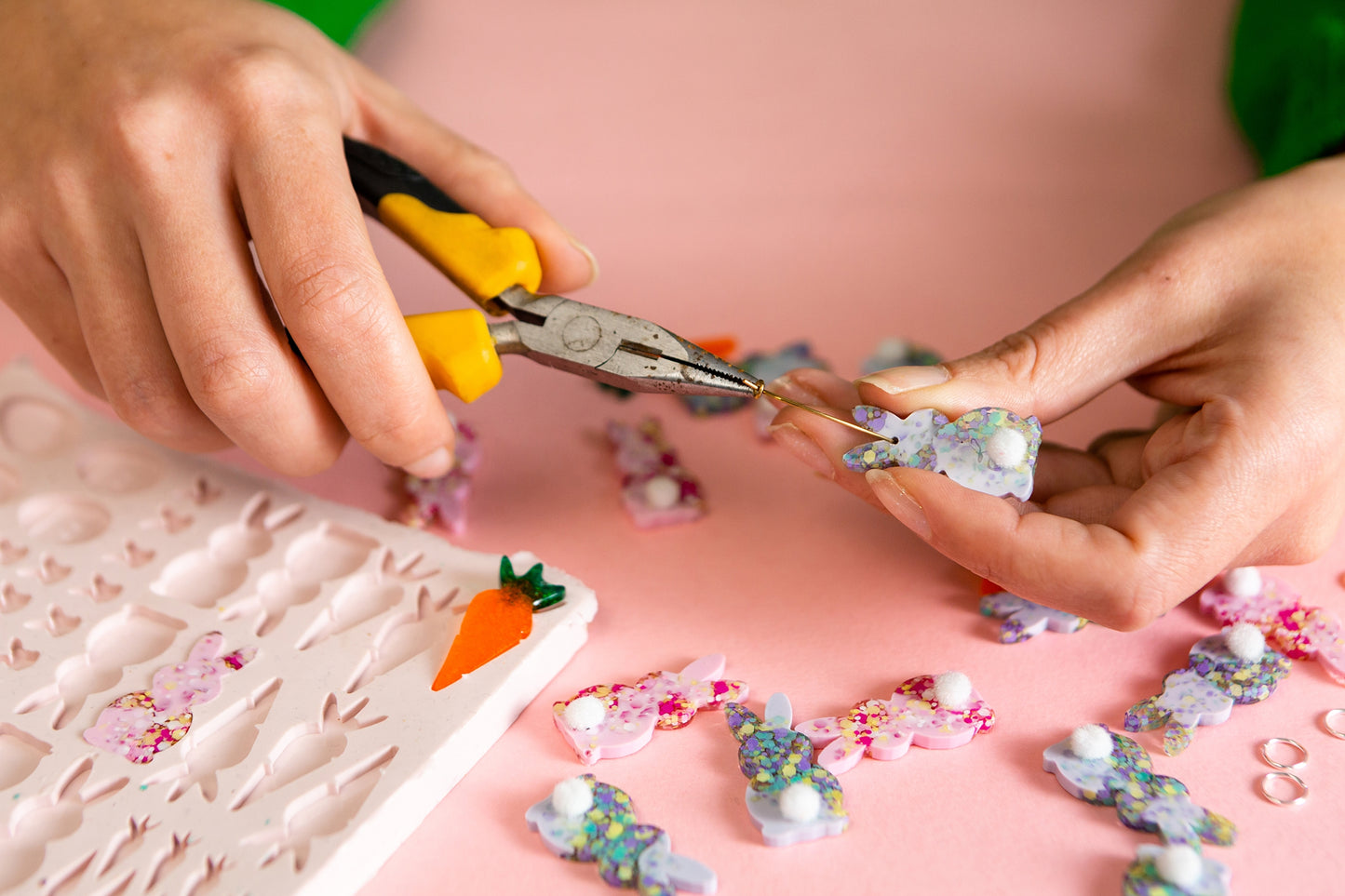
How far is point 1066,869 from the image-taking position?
2.78 feet

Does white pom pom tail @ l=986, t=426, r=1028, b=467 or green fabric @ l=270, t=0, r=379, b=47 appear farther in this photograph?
green fabric @ l=270, t=0, r=379, b=47

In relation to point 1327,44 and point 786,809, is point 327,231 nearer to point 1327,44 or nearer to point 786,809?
point 786,809

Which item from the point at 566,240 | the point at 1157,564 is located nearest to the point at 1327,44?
the point at 1157,564

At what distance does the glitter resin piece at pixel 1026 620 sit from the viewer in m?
1.06

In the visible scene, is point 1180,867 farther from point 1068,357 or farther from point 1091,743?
point 1068,357

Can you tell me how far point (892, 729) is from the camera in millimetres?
950

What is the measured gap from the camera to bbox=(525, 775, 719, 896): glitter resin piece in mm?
844

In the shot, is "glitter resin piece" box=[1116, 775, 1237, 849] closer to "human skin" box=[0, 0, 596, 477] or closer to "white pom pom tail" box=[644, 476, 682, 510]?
"white pom pom tail" box=[644, 476, 682, 510]

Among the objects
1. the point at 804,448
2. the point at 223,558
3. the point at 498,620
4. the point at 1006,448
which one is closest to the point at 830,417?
the point at 804,448

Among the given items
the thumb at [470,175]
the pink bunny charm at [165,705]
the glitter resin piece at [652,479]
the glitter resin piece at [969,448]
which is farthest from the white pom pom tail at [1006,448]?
the pink bunny charm at [165,705]

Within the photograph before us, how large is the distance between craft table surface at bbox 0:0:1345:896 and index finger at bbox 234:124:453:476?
29 centimetres

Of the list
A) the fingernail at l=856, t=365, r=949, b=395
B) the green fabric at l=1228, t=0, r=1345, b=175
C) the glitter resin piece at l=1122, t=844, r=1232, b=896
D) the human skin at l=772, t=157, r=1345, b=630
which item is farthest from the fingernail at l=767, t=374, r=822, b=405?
the green fabric at l=1228, t=0, r=1345, b=175

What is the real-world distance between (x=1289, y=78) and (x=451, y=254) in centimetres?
131

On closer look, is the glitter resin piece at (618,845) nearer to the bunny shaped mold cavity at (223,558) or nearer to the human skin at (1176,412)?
the human skin at (1176,412)
